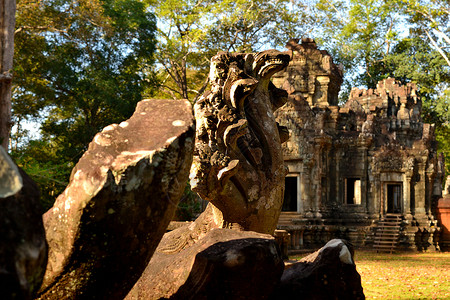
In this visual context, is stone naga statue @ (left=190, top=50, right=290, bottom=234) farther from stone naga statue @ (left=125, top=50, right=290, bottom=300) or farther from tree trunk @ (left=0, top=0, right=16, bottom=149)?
tree trunk @ (left=0, top=0, right=16, bottom=149)

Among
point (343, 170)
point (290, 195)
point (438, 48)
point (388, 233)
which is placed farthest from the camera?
point (438, 48)

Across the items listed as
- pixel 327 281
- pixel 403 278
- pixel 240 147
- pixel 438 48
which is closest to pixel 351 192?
pixel 438 48

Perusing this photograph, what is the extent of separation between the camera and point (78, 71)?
2091 cm

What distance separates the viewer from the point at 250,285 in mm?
2303

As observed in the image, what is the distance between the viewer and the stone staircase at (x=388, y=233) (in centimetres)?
1877

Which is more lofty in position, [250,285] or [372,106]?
[372,106]

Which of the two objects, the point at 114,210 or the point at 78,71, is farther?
the point at 78,71

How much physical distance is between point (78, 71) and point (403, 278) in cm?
1487

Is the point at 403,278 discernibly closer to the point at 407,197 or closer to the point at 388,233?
the point at 388,233

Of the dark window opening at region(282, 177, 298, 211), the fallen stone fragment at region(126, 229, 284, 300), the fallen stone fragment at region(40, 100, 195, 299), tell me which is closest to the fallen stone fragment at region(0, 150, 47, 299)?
the fallen stone fragment at region(40, 100, 195, 299)

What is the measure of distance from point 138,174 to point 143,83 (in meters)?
20.0

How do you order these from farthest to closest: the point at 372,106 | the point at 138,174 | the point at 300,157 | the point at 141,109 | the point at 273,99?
1. the point at 372,106
2. the point at 300,157
3. the point at 273,99
4. the point at 141,109
5. the point at 138,174

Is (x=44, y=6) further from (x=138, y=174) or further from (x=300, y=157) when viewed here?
(x=138, y=174)

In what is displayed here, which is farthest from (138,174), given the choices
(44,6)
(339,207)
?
(339,207)
